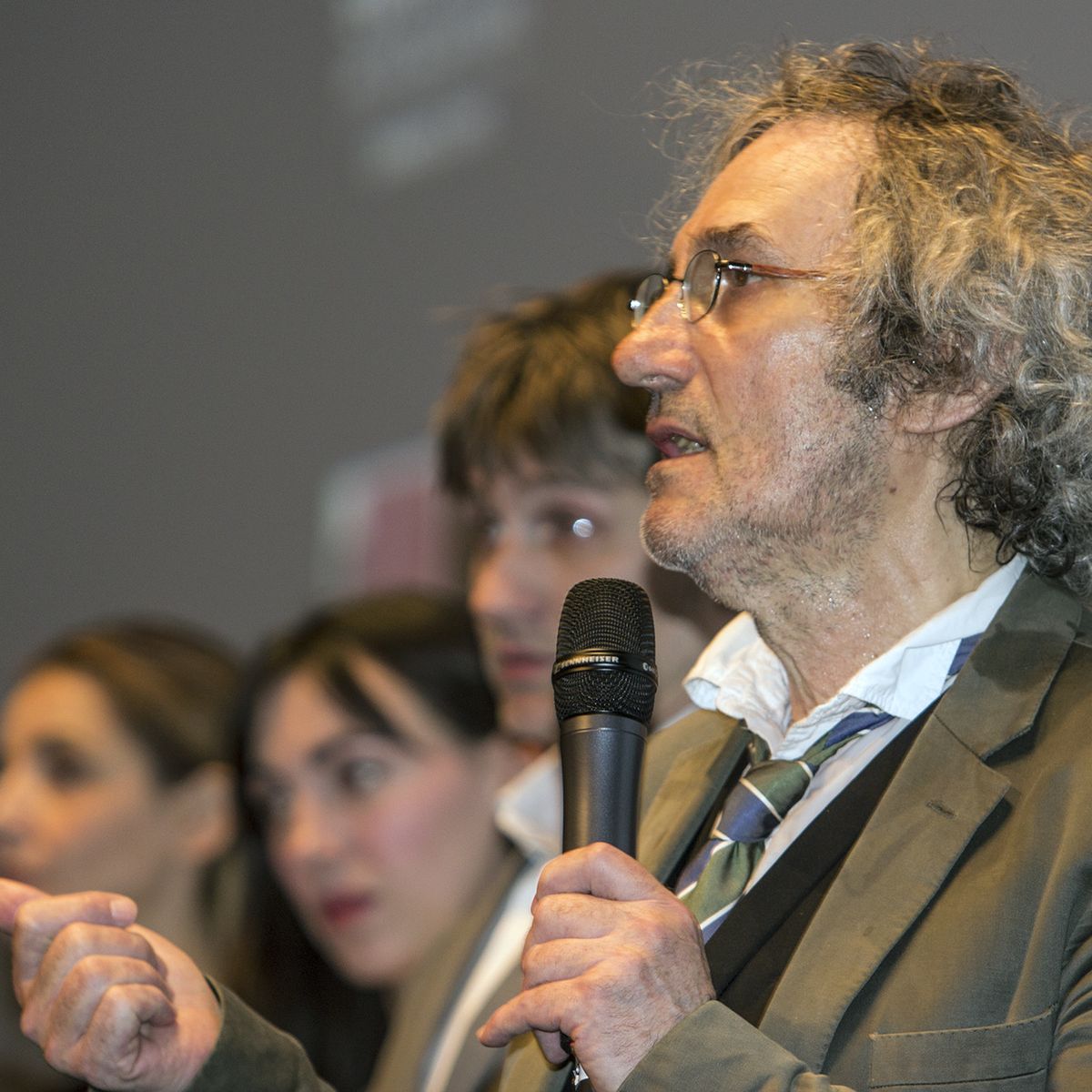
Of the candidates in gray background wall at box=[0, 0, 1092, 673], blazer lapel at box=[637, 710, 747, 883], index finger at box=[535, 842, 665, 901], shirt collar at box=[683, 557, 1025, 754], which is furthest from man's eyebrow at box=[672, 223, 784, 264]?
gray background wall at box=[0, 0, 1092, 673]

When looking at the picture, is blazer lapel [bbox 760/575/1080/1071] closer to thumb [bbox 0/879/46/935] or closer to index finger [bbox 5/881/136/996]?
index finger [bbox 5/881/136/996]

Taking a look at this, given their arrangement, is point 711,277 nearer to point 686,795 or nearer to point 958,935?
point 686,795

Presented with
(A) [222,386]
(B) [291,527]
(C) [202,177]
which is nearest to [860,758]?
(B) [291,527]

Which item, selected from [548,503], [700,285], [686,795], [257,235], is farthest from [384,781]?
[257,235]

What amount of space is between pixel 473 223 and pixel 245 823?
4.63 feet

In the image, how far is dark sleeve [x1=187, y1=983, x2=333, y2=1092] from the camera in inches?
69.7

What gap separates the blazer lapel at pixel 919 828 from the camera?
1483 mm

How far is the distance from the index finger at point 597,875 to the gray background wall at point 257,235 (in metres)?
1.83

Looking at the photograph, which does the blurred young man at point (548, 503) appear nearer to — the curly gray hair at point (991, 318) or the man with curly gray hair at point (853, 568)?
the man with curly gray hair at point (853, 568)

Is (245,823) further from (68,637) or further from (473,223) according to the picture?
(473,223)

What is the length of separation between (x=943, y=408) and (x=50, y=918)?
45.0 inches

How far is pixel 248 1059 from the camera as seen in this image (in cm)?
180

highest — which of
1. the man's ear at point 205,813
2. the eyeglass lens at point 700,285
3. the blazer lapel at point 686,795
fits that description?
the eyeglass lens at point 700,285

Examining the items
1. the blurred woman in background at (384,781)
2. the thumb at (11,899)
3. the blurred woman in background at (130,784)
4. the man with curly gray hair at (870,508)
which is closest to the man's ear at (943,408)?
the man with curly gray hair at (870,508)
